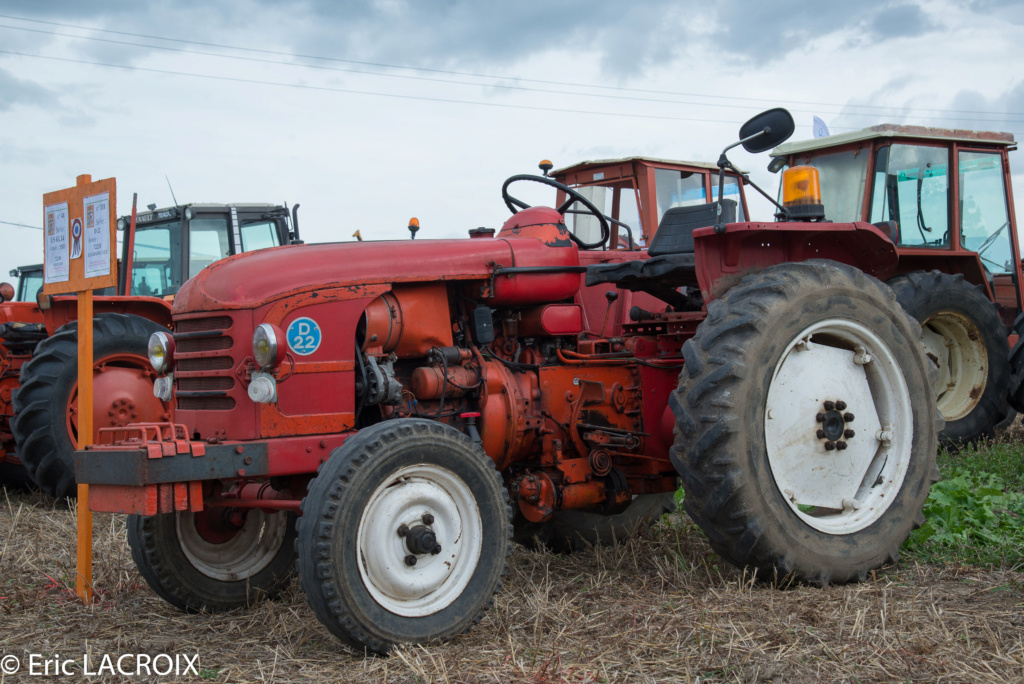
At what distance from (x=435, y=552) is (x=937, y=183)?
623 cm

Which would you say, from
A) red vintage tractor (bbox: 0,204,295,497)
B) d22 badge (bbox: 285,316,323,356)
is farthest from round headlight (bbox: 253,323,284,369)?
red vintage tractor (bbox: 0,204,295,497)

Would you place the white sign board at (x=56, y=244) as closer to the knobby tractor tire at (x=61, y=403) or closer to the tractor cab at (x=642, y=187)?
the knobby tractor tire at (x=61, y=403)

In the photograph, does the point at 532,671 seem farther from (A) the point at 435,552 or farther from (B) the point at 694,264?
(B) the point at 694,264

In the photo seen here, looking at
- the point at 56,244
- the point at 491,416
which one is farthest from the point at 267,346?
the point at 56,244

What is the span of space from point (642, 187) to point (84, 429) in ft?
17.8

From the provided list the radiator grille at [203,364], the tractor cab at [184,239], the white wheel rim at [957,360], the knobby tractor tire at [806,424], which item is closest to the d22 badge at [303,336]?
the radiator grille at [203,364]

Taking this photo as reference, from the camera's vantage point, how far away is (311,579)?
2961mm

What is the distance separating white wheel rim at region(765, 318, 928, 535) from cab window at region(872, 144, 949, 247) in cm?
393

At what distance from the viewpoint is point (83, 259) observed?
170 inches

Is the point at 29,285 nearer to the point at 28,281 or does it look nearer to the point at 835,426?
the point at 28,281

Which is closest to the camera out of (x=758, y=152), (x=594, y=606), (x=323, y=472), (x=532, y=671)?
(x=532, y=671)

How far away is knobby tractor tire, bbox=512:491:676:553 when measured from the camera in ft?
15.6

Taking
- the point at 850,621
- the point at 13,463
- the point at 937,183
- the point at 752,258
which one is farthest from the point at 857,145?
the point at 13,463

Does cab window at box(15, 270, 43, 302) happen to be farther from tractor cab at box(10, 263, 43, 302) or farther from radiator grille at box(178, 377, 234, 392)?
radiator grille at box(178, 377, 234, 392)
